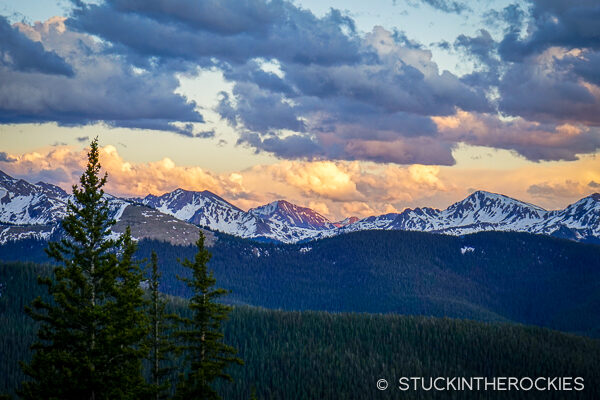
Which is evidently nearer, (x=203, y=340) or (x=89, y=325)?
(x=89, y=325)

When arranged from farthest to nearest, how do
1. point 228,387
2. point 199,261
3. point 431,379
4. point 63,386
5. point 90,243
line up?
1. point 431,379
2. point 228,387
3. point 199,261
4. point 90,243
5. point 63,386

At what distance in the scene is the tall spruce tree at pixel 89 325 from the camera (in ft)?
114

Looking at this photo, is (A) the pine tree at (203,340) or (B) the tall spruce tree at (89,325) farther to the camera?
(A) the pine tree at (203,340)

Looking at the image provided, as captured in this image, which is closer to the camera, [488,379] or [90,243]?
[90,243]

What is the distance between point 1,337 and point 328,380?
101 metres

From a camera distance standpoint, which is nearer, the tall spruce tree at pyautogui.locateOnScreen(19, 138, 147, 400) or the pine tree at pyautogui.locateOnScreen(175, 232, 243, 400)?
the tall spruce tree at pyautogui.locateOnScreen(19, 138, 147, 400)

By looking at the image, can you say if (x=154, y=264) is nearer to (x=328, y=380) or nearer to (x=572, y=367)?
(x=328, y=380)

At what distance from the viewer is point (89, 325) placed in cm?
3584

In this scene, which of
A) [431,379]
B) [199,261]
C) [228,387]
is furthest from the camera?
[431,379]

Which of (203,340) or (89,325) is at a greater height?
(89,325)

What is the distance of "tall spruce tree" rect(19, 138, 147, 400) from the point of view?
34781 mm

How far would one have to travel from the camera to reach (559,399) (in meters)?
178

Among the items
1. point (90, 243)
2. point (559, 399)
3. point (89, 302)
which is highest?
point (90, 243)

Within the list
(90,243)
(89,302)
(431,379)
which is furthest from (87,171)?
(431,379)
